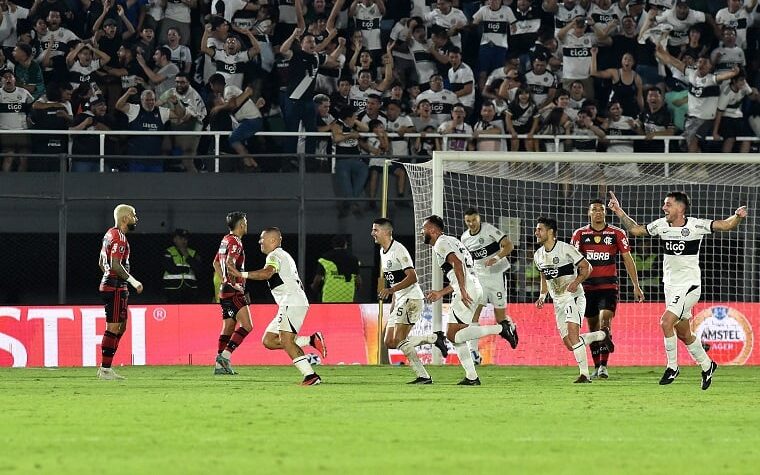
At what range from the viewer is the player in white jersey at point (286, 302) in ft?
50.2

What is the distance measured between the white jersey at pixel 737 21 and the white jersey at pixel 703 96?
1.93 meters

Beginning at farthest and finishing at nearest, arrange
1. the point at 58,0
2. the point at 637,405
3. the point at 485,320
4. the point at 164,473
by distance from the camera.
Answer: the point at 58,0
the point at 485,320
the point at 637,405
the point at 164,473

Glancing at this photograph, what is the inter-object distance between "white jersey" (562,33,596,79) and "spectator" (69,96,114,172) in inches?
318

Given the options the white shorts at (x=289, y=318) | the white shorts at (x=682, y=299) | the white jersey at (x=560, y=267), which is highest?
the white jersey at (x=560, y=267)

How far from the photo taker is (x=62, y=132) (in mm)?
21688

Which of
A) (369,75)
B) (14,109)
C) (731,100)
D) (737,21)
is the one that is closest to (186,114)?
(14,109)

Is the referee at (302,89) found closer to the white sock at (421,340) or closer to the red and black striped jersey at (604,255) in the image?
the red and black striped jersey at (604,255)

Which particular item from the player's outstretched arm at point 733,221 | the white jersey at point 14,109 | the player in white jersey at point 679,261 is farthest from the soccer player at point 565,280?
the white jersey at point 14,109

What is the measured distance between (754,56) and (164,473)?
64.7 ft

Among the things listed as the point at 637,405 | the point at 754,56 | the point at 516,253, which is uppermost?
the point at 754,56

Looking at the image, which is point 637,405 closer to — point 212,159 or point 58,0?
point 212,159

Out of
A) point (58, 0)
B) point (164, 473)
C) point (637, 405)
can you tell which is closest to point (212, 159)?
point (58, 0)

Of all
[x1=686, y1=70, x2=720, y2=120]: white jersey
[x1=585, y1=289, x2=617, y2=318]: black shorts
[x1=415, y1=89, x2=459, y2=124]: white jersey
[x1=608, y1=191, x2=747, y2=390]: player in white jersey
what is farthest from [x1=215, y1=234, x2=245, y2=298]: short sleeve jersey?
[x1=686, y1=70, x2=720, y2=120]: white jersey

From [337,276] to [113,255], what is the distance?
550cm
